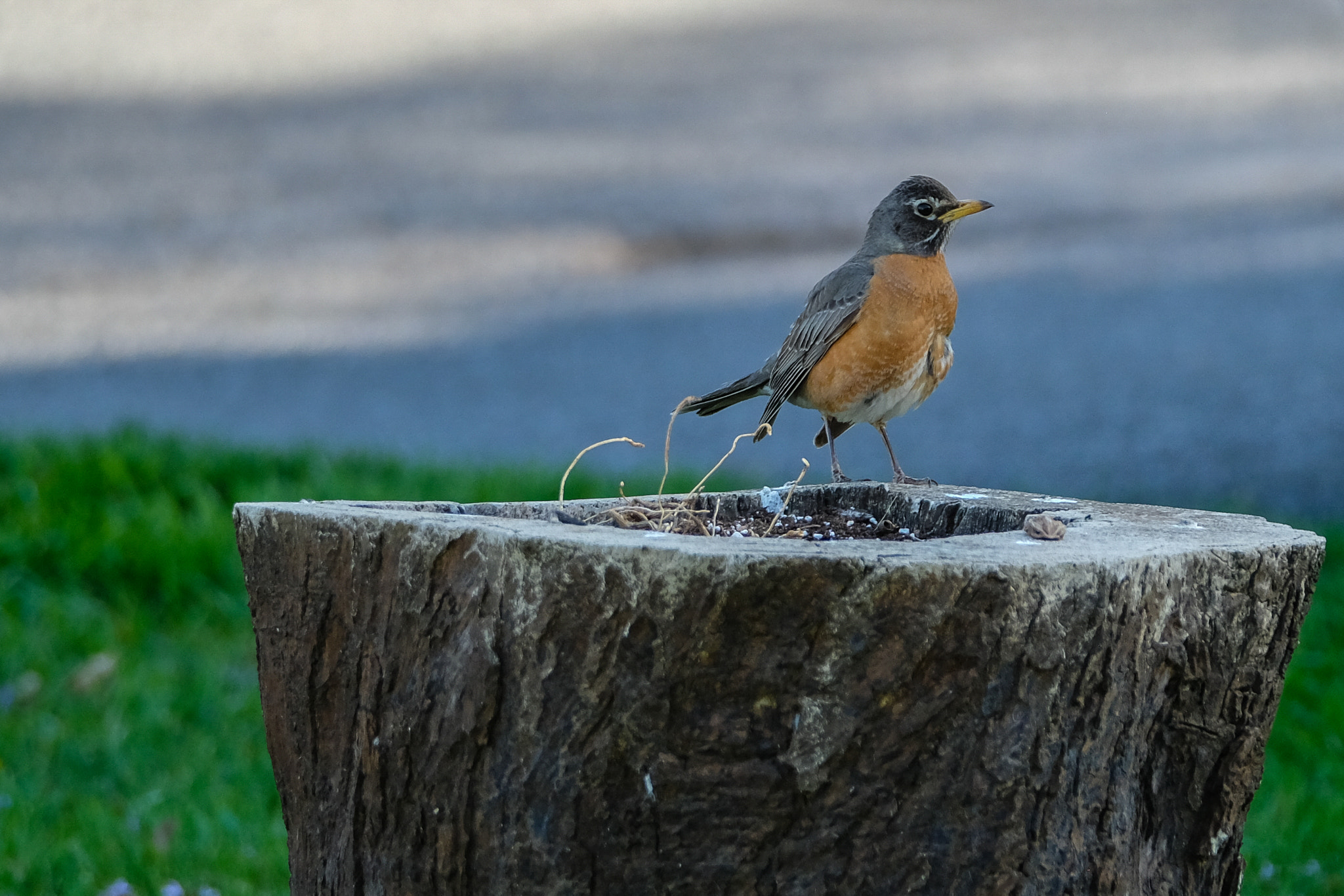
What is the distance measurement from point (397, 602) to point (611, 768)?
1.32 ft

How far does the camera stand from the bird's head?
3.12 meters

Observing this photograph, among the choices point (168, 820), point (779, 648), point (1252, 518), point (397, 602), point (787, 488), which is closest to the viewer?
point (779, 648)

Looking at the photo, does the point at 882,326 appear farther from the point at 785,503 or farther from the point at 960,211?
the point at 785,503

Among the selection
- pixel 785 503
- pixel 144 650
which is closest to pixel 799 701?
pixel 785 503

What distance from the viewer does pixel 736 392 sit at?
3.32 metres

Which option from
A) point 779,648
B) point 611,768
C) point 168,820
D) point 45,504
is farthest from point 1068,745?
point 45,504

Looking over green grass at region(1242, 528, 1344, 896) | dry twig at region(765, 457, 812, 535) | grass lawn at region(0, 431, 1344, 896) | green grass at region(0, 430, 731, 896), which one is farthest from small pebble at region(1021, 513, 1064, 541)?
green grass at region(0, 430, 731, 896)

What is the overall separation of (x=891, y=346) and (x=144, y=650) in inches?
113

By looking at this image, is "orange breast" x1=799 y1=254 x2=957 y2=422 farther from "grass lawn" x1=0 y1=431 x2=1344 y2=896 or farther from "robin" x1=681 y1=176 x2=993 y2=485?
"grass lawn" x1=0 y1=431 x2=1344 y2=896

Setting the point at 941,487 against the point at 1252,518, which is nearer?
the point at 1252,518

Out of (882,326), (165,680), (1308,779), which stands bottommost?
(1308,779)

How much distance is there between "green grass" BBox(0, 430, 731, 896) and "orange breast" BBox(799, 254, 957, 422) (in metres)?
1.76

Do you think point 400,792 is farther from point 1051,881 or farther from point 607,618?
point 1051,881

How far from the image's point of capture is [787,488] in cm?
258
